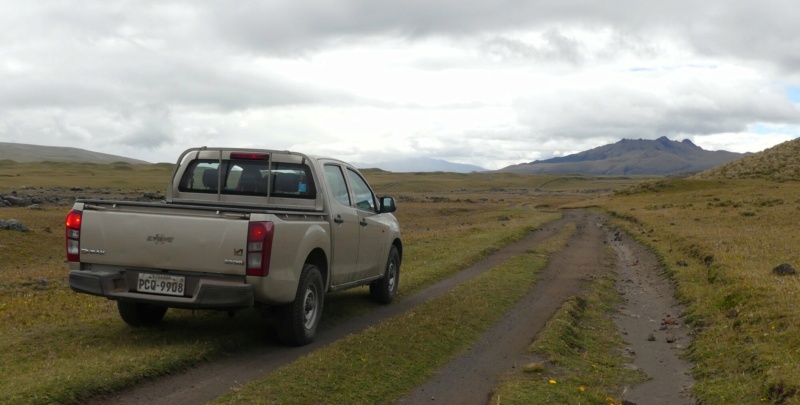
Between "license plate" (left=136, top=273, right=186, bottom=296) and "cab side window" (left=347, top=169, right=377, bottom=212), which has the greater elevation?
"cab side window" (left=347, top=169, right=377, bottom=212)

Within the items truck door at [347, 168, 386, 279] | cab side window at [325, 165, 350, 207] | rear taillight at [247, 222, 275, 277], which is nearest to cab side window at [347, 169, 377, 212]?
truck door at [347, 168, 386, 279]

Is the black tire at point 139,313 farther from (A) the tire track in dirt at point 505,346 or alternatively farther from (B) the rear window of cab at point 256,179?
(A) the tire track in dirt at point 505,346

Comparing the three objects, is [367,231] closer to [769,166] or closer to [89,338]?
[89,338]

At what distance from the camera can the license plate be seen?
26.8 feet

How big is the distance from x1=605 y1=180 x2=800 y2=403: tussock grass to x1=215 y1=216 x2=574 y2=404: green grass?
328cm

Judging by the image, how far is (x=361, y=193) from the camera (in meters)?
11.8

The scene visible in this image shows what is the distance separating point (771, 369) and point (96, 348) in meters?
7.90

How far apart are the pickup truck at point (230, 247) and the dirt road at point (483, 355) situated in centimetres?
71

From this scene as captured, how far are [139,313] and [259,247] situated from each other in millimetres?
2537

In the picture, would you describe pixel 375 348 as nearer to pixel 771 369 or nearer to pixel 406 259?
pixel 771 369

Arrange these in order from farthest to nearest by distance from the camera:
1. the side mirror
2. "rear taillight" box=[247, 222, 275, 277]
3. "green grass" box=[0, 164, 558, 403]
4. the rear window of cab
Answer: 1. the side mirror
2. the rear window of cab
3. "rear taillight" box=[247, 222, 275, 277]
4. "green grass" box=[0, 164, 558, 403]

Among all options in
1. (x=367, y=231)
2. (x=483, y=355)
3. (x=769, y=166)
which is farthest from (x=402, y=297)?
(x=769, y=166)

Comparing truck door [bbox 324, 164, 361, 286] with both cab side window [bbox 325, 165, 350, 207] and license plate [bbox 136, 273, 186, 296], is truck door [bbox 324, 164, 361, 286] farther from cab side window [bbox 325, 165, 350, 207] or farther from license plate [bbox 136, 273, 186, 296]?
license plate [bbox 136, 273, 186, 296]

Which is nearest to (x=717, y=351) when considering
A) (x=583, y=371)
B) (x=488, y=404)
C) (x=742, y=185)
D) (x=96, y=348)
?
(x=583, y=371)
